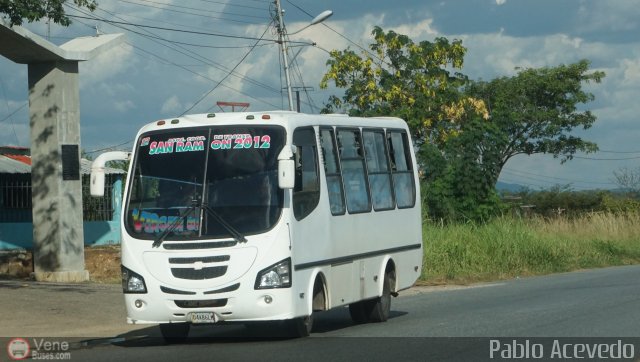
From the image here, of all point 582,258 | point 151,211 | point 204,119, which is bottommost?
point 582,258

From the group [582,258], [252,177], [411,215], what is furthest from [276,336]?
[582,258]

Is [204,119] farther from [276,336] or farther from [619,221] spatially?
[619,221]

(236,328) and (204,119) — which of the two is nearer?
(204,119)

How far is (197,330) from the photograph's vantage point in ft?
51.1

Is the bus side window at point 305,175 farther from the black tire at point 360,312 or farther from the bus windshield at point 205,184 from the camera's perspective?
the black tire at point 360,312

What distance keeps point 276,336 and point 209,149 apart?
2689 millimetres

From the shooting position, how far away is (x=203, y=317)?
12289 millimetres

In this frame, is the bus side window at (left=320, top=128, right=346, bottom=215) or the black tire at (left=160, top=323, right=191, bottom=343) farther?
the bus side window at (left=320, top=128, right=346, bottom=215)

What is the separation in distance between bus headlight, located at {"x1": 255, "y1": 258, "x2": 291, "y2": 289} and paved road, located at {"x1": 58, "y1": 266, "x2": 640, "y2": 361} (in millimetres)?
739

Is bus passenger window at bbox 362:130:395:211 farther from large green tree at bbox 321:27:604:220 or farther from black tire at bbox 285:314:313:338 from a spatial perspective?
large green tree at bbox 321:27:604:220

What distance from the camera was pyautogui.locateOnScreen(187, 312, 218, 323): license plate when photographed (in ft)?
40.3
